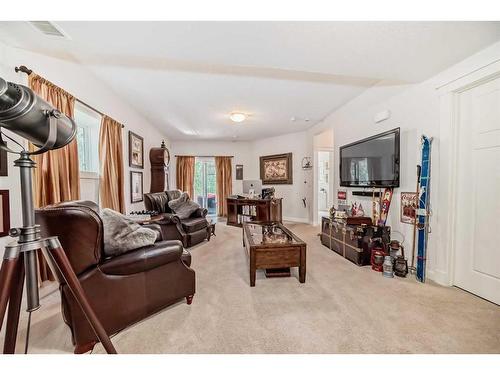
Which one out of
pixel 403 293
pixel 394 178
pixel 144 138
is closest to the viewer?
pixel 403 293

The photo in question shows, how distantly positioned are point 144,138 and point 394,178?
4.33 meters

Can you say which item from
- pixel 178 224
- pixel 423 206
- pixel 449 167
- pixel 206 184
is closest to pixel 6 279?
pixel 178 224

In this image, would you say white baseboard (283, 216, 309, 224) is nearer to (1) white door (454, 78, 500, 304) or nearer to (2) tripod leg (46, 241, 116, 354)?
(1) white door (454, 78, 500, 304)

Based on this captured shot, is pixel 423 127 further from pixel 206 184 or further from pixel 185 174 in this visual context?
pixel 185 174

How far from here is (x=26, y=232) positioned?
912mm

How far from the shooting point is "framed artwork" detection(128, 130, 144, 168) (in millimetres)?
3609

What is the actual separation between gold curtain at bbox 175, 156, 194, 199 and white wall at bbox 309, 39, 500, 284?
15.2 ft

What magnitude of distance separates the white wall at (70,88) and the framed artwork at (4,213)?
0.05m

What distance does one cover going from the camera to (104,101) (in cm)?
286

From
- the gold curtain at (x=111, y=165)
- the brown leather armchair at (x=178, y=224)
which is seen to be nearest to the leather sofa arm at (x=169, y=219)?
the brown leather armchair at (x=178, y=224)

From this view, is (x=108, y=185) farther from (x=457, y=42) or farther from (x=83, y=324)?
(x=457, y=42)

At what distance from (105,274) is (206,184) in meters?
5.25

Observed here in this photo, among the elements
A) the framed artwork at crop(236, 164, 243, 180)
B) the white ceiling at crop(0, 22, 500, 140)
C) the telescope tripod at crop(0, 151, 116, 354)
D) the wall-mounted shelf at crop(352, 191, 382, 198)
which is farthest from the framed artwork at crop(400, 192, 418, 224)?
the framed artwork at crop(236, 164, 243, 180)

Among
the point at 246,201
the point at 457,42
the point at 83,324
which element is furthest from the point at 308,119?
the point at 83,324
